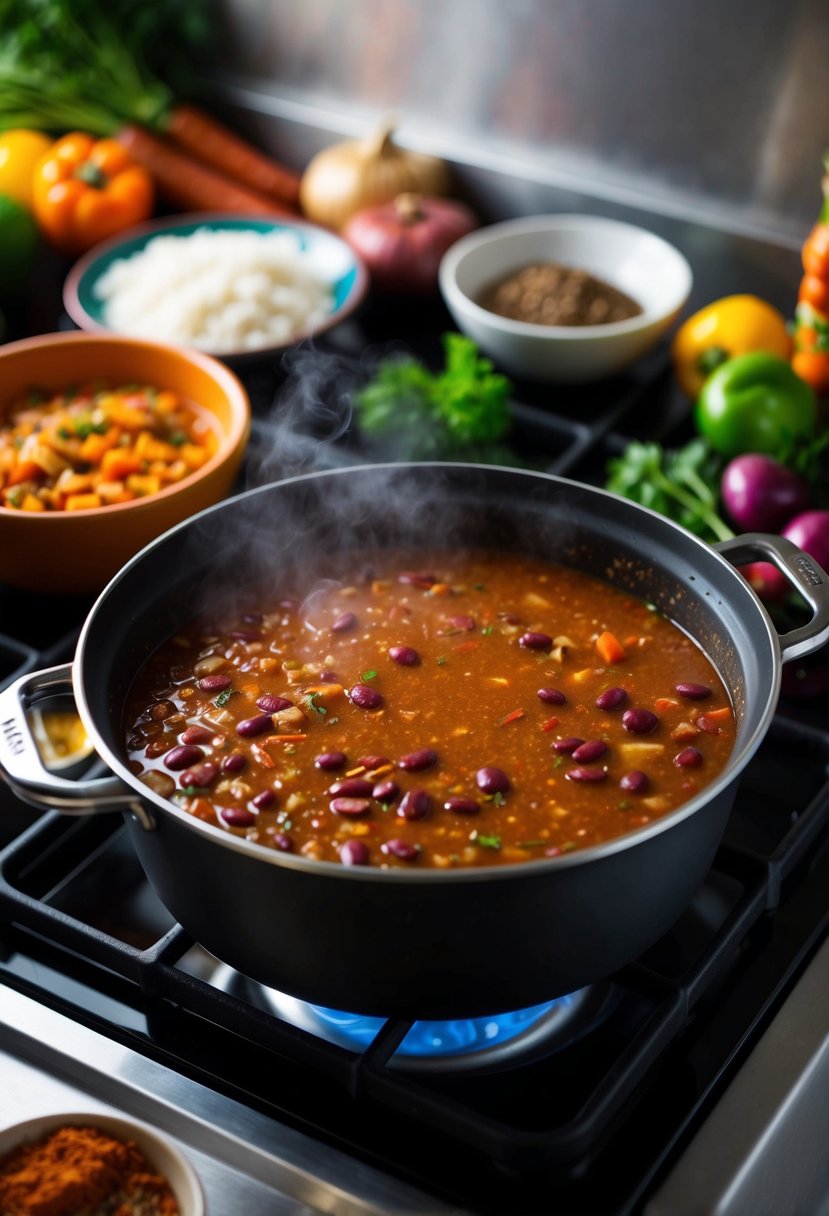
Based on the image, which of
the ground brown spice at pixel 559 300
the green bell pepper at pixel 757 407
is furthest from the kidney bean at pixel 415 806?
the ground brown spice at pixel 559 300

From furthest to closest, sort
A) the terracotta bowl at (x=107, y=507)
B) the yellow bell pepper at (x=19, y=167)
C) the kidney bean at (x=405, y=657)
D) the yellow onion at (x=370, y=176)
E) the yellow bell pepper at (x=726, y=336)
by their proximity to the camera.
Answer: the yellow bell pepper at (x=19, y=167) < the yellow onion at (x=370, y=176) < the yellow bell pepper at (x=726, y=336) < the terracotta bowl at (x=107, y=507) < the kidney bean at (x=405, y=657)

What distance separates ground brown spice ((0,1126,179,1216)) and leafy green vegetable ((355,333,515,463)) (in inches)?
50.4

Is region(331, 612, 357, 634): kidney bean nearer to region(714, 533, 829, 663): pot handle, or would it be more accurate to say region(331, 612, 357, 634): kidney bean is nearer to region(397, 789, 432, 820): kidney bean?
region(397, 789, 432, 820): kidney bean

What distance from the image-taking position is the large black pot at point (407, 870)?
107 centimetres

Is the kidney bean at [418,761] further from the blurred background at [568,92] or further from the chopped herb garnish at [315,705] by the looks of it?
the blurred background at [568,92]

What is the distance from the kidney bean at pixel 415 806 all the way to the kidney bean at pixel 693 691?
343mm

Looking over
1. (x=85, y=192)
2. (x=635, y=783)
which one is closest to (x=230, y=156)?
(x=85, y=192)

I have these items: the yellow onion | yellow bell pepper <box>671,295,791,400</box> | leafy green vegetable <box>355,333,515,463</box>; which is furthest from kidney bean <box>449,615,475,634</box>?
the yellow onion

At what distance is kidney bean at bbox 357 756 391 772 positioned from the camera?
1.33m

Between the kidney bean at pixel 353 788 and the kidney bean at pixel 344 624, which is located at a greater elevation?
the kidney bean at pixel 353 788

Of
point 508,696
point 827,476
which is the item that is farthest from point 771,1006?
point 827,476

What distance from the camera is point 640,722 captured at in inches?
54.3

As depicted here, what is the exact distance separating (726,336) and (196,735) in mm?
1346

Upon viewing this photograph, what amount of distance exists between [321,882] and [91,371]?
54.7 inches
